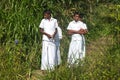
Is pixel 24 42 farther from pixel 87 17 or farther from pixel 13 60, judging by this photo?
pixel 87 17

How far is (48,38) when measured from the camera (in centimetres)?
824

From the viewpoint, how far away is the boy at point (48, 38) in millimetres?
8172

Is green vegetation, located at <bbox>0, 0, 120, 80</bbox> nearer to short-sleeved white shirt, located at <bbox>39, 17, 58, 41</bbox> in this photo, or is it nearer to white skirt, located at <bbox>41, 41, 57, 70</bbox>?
white skirt, located at <bbox>41, 41, 57, 70</bbox>

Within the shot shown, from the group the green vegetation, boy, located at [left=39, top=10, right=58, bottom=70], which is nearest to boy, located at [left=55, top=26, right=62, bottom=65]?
boy, located at [left=39, top=10, right=58, bottom=70]

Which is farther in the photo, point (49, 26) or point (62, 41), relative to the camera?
point (62, 41)

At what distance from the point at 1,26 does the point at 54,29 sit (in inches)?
54.3

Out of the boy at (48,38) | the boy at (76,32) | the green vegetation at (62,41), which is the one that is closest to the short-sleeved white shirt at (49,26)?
the boy at (48,38)

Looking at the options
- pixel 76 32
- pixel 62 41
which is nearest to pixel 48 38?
pixel 76 32

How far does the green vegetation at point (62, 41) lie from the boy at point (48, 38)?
0.22 m

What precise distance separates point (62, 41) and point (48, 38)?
130cm

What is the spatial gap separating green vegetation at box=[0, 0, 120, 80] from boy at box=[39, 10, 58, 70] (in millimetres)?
221

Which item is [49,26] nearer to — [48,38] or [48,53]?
[48,38]

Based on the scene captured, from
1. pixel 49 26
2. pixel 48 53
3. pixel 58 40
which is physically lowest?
pixel 48 53

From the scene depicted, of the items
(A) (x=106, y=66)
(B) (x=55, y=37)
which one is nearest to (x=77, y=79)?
(A) (x=106, y=66)
